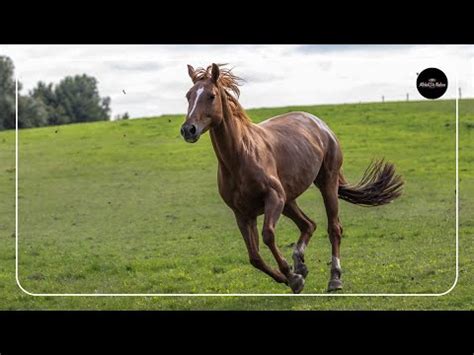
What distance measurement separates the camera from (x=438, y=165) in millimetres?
9062

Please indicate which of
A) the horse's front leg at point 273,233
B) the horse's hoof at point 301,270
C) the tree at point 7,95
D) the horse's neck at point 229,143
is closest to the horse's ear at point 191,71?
the horse's neck at point 229,143

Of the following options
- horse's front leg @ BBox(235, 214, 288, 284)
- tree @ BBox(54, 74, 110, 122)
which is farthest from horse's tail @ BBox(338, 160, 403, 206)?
tree @ BBox(54, 74, 110, 122)

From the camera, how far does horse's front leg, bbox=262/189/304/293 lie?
301 inches

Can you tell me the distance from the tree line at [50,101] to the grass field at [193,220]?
16 cm

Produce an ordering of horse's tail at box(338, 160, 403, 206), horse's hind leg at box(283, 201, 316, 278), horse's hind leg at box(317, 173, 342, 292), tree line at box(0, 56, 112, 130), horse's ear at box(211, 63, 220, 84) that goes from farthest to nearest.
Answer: horse's tail at box(338, 160, 403, 206)
horse's hind leg at box(317, 173, 342, 292)
horse's hind leg at box(283, 201, 316, 278)
tree line at box(0, 56, 112, 130)
horse's ear at box(211, 63, 220, 84)

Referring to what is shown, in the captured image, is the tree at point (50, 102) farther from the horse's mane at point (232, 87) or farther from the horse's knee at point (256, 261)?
the horse's knee at point (256, 261)

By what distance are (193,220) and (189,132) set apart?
119 inches

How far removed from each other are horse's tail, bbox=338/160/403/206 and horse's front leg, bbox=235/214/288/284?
1.36m

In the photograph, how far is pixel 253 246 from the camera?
26.2ft

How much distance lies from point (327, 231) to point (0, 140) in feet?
10.7

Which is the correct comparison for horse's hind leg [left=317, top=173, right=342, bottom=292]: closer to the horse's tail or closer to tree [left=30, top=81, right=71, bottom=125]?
the horse's tail

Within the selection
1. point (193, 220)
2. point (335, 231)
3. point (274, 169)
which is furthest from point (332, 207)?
point (193, 220)

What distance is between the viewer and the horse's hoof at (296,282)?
8.05 meters
